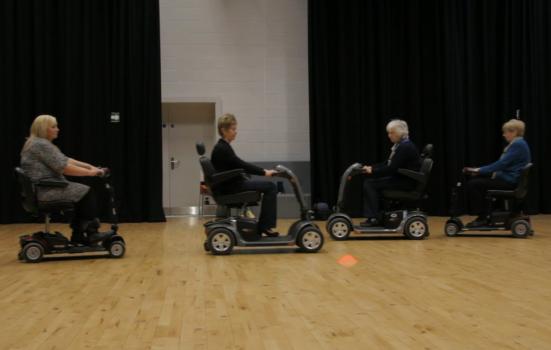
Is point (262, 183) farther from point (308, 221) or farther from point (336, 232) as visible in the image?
point (336, 232)

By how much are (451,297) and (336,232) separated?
3168 millimetres

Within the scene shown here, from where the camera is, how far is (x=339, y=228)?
6.55 m

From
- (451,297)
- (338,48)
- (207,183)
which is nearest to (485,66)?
(338,48)

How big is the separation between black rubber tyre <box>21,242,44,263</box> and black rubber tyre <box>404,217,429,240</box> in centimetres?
332

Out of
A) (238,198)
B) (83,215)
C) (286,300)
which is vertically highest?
(238,198)

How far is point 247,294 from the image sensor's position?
3.59m

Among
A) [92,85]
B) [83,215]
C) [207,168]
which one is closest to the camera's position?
[83,215]

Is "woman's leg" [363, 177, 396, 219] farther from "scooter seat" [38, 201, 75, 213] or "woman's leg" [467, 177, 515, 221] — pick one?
"scooter seat" [38, 201, 75, 213]

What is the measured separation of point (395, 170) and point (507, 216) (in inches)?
48.5

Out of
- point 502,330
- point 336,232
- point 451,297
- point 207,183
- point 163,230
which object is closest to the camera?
point 502,330

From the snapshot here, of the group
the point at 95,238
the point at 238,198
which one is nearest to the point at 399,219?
the point at 238,198

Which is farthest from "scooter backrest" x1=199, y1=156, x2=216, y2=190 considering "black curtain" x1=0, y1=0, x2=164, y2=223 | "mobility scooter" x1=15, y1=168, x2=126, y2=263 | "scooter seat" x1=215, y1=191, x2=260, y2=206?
"black curtain" x1=0, y1=0, x2=164, y2=223

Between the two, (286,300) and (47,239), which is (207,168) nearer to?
(47,239)

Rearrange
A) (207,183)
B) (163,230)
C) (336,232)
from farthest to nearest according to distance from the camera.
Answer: (163,230) < (336,232) < (207,183)
